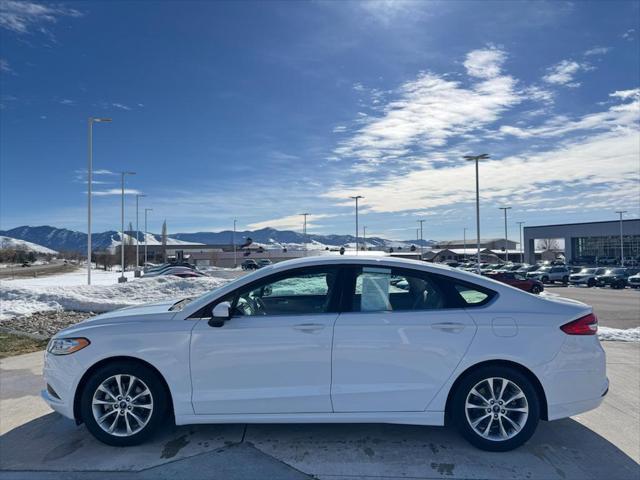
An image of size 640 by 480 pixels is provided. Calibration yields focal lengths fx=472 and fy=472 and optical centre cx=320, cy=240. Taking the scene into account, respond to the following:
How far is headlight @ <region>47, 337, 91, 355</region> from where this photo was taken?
4020 mm

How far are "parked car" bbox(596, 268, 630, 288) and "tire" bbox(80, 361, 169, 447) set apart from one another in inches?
1567

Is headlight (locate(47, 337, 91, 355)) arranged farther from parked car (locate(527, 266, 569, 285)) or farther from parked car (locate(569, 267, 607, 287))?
parked car (locate(527, 266, 569, 285))

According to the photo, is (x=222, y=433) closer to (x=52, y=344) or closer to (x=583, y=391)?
(x=52, y=344)

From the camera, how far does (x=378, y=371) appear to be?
3.88 meters

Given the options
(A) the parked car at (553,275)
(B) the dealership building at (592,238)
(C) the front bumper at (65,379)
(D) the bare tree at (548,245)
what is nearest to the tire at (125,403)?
(C) the front bumper at (65,379)

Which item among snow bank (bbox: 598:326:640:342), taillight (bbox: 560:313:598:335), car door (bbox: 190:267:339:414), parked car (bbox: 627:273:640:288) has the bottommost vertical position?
parked car (bbox: 627:273:640:288)

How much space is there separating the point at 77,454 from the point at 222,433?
119 centimetres

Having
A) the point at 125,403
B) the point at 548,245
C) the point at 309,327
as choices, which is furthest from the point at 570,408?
the point at 548,245

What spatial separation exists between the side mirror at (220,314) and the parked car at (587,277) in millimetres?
40208

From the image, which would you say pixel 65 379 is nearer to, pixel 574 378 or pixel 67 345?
pixel 67 345

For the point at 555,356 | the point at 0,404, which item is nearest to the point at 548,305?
the point at 555,356

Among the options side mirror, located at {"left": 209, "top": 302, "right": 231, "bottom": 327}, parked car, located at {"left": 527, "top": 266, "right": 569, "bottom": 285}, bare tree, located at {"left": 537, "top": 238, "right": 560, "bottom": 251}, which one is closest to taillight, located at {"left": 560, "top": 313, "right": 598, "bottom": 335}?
side mirror, located at {"left": 209, "top": 302, "right": 231, "bottom": 327}

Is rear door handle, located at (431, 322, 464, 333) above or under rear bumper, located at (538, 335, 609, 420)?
above

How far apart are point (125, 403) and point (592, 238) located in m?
85.1
